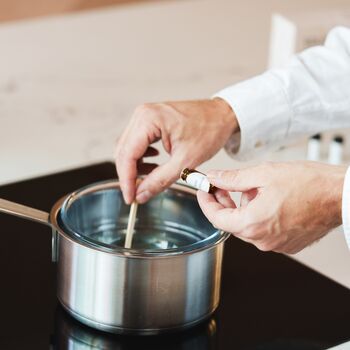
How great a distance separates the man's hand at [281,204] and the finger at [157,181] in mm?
142

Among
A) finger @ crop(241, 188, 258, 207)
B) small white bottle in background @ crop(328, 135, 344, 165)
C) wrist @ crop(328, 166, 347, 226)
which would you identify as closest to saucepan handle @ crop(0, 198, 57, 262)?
finger @ crop(241, 188, 258, 207)

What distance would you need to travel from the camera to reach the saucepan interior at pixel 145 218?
129 centimetres

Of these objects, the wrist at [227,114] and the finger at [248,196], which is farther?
the wrist at [227,114]

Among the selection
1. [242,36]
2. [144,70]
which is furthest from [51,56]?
[242,36]

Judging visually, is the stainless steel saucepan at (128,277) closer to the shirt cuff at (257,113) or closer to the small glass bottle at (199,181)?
the small glass bottle at (199,181)

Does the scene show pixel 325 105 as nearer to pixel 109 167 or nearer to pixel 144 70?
pixel 109 167

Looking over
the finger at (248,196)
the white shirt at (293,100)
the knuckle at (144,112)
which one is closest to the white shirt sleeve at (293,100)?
the white shirt at (293,100)

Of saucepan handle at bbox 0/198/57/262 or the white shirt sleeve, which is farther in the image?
the white shirt sleeve

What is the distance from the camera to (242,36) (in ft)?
7.36

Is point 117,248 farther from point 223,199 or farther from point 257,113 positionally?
point 257,113

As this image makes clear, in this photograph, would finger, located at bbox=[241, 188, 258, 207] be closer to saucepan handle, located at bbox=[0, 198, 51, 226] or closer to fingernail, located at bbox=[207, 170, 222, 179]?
fingernail, located at bbox=[207, 170, 222, 179]

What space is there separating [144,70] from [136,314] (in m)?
0.96

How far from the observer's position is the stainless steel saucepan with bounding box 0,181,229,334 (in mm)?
1137

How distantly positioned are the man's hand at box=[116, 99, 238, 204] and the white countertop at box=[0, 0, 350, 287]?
302mm
